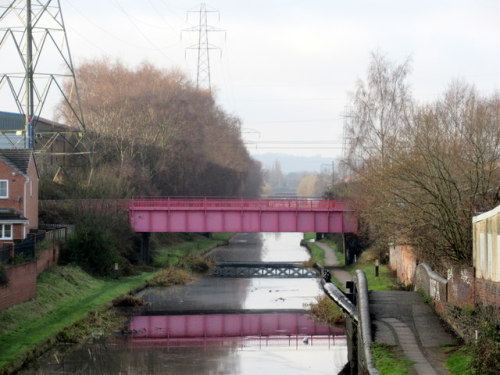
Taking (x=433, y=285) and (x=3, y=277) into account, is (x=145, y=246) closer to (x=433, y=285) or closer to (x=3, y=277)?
(x=3, y=277)

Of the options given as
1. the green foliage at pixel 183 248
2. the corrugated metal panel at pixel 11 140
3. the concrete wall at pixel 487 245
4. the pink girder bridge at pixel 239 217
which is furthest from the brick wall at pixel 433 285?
the corrugated metal panel at pixel 11 140

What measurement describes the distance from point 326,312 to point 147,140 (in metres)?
46.7

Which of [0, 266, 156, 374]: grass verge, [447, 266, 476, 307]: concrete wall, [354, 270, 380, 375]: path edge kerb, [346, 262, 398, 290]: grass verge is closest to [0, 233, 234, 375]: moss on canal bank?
[0, 266, 156, 374]: grass verge

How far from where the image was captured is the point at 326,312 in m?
44.7

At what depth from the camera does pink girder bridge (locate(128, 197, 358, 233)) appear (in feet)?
224

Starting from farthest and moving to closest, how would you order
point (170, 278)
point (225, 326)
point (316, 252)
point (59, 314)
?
point (316, 252) < point (170, 278) < point (225, 326) < point (59, 314)

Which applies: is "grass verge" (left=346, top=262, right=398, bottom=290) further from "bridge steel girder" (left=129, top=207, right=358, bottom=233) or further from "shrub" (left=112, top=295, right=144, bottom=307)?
"shrub" (left=112, top=295, right=144, bottom=307)

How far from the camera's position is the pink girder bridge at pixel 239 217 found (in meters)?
68.2

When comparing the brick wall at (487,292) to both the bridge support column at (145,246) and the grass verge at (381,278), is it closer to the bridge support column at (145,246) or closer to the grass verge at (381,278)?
the grass verge at (381,278)

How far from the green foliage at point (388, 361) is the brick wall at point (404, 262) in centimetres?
1604

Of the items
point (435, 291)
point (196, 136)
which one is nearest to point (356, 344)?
point (435, 291)

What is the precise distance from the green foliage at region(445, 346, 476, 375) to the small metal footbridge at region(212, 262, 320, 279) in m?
40.6

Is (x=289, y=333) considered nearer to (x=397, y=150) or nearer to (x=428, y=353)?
(x=397, y=150)

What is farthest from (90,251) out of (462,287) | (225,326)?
(462,287)
